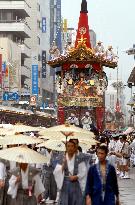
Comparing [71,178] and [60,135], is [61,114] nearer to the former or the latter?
[60,135]

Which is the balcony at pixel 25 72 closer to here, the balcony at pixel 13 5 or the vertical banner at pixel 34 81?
the vertical banner at pixel 34 81

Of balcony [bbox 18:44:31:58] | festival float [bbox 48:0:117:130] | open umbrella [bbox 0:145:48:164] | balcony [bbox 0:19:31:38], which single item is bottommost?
open umbrella [bbox 0:145:48:164]

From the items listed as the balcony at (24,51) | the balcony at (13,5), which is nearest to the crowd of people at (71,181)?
the balcony at (24,51)

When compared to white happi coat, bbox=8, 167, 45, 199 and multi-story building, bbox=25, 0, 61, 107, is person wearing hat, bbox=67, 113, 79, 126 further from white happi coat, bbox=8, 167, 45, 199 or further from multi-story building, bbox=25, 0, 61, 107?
multi-story building, bbox=25, 0, 61, 107

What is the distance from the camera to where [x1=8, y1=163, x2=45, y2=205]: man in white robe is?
33.2 feet

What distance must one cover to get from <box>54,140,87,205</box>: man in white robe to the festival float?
24.9m

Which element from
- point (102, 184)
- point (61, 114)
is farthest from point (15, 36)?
point (102, 184)

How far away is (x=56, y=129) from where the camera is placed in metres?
13.0

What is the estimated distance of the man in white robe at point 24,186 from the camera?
33.2ft

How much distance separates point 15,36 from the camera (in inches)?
3155

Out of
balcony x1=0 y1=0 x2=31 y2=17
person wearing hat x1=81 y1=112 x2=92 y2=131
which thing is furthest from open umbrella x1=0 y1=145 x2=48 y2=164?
balcony x1=0 y1=0 x2=31 y2=17

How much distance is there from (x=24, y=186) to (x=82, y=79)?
85.8 feet

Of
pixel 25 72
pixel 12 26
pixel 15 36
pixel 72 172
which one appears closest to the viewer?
A: pixel 72 172

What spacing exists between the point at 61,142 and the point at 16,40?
67.8 metres
